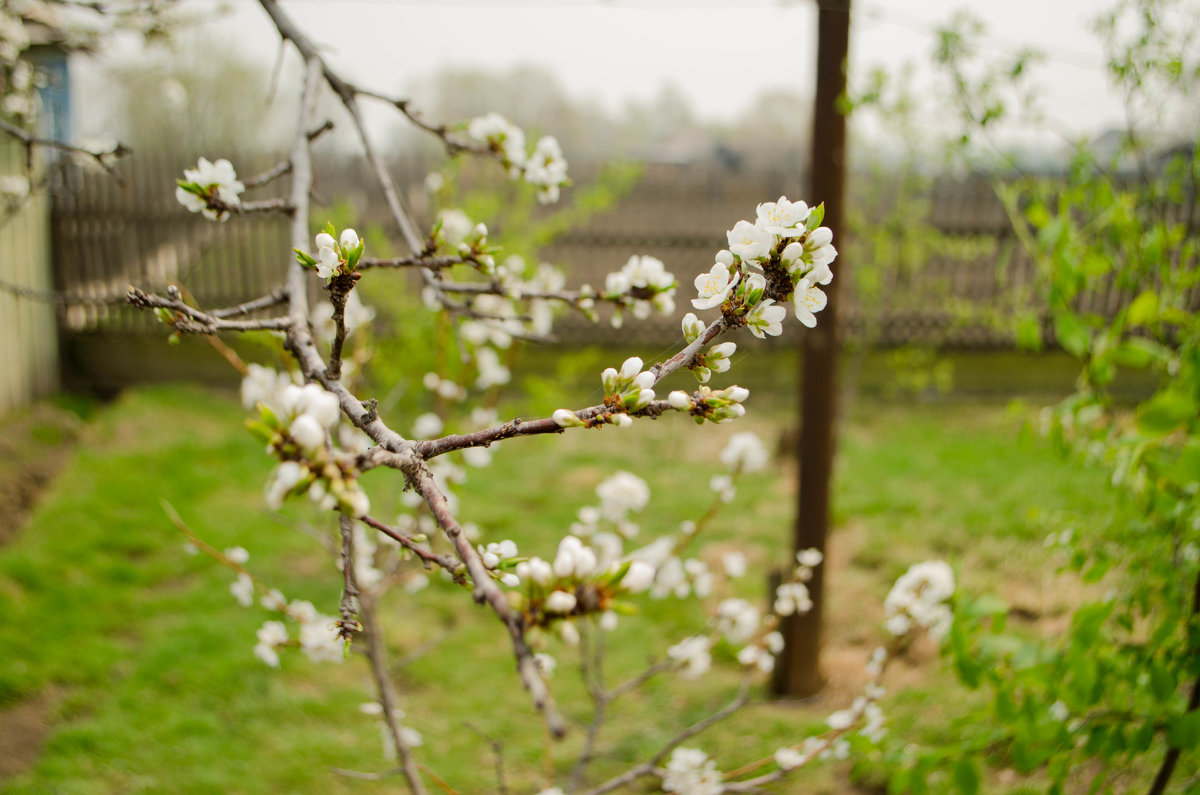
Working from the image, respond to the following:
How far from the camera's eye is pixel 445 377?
334 centimetres

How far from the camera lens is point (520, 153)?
1.67 m

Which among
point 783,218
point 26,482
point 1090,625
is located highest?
point 783,218

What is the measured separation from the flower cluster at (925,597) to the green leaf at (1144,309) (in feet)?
2.87

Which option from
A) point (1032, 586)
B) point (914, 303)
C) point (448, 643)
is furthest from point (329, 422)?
point (914, 303)

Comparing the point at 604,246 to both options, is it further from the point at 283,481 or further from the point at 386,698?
the point at 283,481

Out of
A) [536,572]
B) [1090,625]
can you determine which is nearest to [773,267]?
[536,572]

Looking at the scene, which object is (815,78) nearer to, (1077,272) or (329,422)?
(1077,272)

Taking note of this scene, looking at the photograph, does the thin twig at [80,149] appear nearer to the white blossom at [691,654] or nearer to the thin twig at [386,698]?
the thin twig at [386,698]

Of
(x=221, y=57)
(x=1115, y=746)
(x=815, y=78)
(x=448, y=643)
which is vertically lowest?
(x=448, y=643)

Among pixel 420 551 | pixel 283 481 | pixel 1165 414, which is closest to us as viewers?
pixel 283 481

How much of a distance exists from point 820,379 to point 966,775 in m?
1.70

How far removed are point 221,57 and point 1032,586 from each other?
43.0 ft

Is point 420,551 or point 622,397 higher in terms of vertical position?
point 622,397

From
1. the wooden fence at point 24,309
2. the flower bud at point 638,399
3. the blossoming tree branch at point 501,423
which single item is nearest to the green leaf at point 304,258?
the blossoming tree branch at point 501,423
